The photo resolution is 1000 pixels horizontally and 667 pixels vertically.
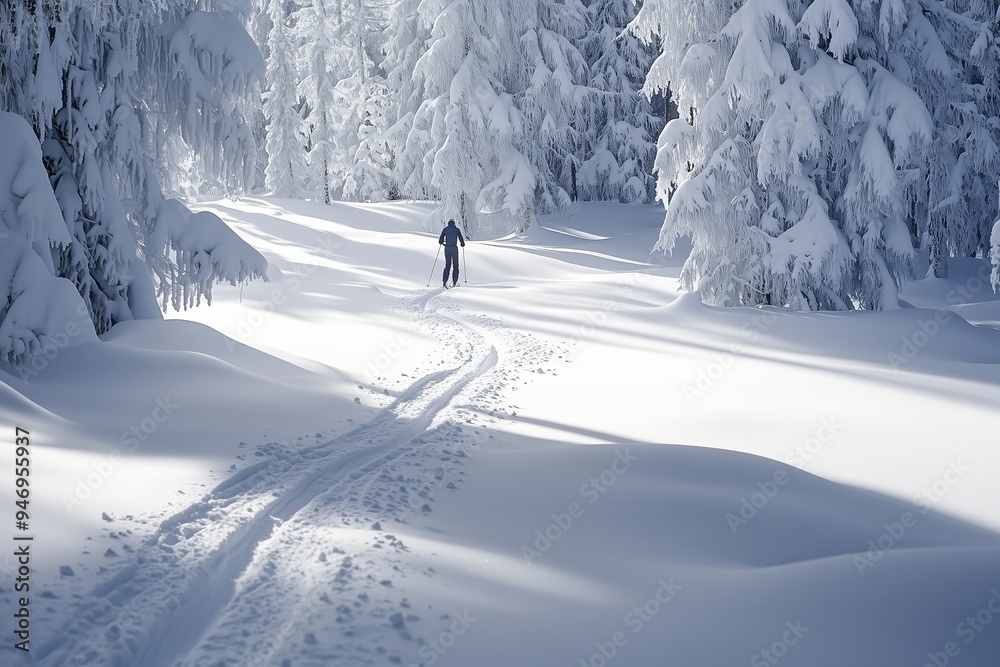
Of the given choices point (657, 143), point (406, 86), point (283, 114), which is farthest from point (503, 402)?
point (283, 114)

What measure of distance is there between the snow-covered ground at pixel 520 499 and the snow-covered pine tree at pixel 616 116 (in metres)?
21.0

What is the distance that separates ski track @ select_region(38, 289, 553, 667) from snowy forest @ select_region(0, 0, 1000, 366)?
3.35 m

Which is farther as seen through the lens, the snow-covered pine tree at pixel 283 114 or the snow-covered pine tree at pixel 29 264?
the snow-covered pine tree at pixel 283 114

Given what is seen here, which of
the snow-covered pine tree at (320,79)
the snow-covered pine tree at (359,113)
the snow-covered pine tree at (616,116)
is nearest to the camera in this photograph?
the snow-covered pine tree at (616,116)

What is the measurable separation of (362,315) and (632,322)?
5.44 meters

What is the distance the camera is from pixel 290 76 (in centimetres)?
3719

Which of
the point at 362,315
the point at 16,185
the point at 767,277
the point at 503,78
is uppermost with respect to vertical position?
the point at 503,78

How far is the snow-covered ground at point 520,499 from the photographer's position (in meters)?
3.46

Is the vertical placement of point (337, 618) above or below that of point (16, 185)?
below

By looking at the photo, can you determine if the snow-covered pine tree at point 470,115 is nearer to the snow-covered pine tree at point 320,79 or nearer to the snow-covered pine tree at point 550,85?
the snow-covered pine tree at point 550,85

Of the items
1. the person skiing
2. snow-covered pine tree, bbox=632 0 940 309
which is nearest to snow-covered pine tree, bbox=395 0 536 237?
the person skiing

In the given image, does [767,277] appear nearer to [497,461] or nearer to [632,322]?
[632,322]

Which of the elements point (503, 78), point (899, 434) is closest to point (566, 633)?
point (899, 434)

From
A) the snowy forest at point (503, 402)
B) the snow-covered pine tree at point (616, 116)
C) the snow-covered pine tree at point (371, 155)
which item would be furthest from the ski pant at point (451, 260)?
the snow-covered pine tree at point (371, 155)
